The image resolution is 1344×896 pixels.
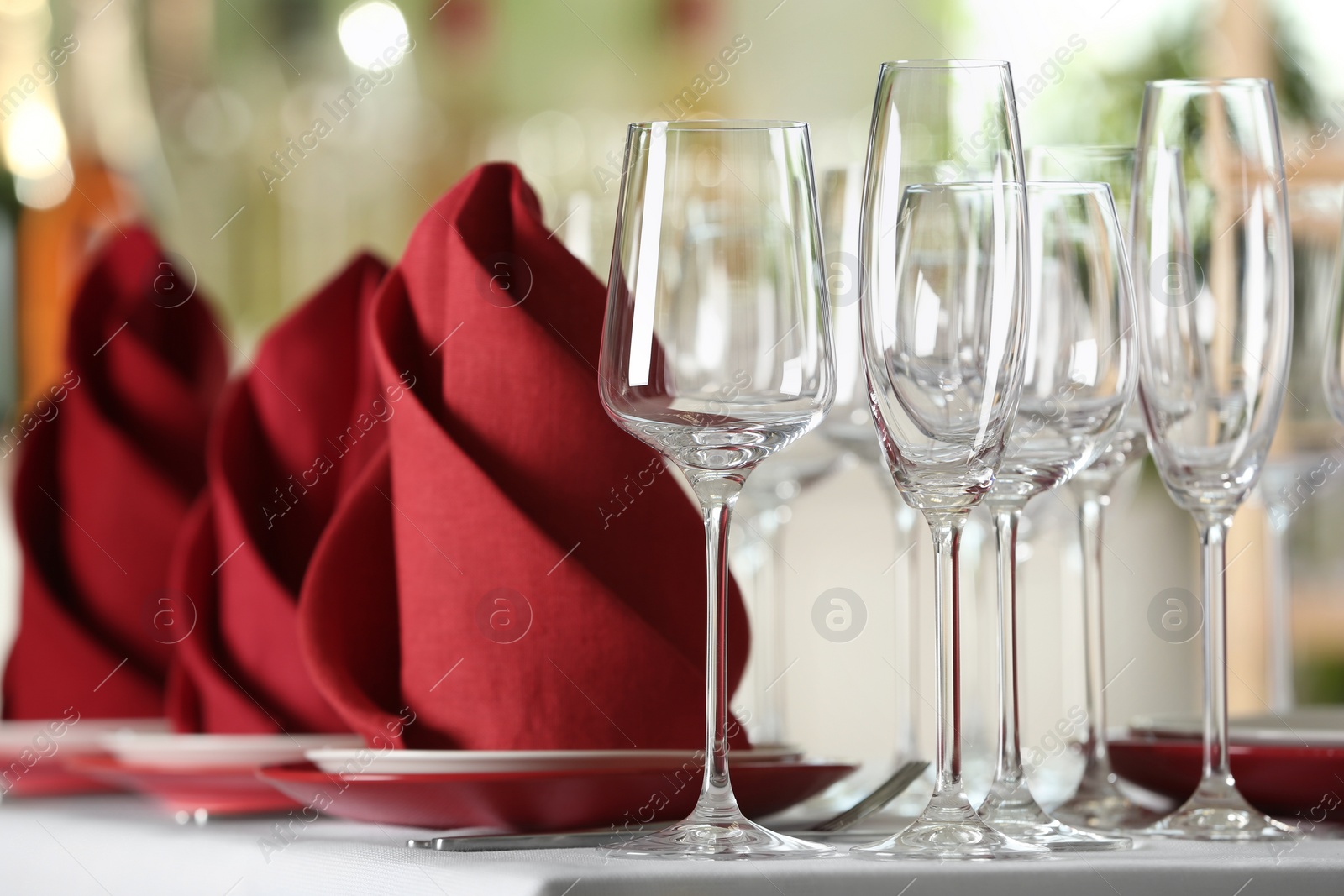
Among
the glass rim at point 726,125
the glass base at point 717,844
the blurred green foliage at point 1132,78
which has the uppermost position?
the blurred green foliage at point 1132,78

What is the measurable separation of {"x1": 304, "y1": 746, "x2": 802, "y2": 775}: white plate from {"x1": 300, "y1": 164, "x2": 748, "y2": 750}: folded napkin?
Result: 0.13 ft

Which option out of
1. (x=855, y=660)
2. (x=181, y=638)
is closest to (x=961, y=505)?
(x=181, y=638)

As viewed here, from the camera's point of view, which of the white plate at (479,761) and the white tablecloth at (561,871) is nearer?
the white tablecloth at (561,871)

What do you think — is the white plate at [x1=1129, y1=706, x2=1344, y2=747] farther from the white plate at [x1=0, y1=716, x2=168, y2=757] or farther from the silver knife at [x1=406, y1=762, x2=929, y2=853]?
the white plate at [x1=0, y1=716, x2=168, y2=757]

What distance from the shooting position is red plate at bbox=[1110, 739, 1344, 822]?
62 cm

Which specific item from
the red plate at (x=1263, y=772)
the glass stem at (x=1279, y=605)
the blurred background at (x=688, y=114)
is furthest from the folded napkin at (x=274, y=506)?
the blurred background at (x=688, y=114)

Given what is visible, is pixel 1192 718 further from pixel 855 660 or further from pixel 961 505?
pixel 855 660

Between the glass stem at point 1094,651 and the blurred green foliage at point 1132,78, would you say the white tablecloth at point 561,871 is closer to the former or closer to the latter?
the glass stem at point 1094,651

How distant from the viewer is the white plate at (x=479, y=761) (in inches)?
22.0

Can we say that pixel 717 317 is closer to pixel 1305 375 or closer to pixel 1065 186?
pixel 1065 186

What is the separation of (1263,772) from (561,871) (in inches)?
13.3

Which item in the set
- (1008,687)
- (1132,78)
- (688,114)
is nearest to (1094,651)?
(1008,687)

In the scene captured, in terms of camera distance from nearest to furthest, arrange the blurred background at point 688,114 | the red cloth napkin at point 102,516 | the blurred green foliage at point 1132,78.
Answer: the red cloth napkin at point 102,516 → the blurred background at point 688,114 → the blurred green foliage at point 1132,78

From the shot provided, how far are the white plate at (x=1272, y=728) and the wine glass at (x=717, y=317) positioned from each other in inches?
10.5
